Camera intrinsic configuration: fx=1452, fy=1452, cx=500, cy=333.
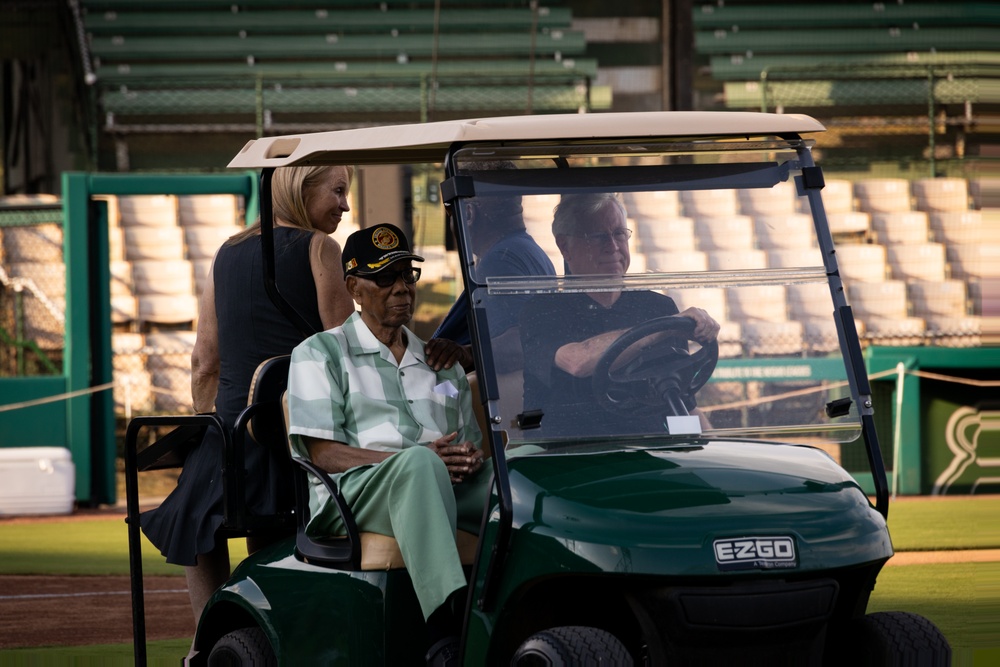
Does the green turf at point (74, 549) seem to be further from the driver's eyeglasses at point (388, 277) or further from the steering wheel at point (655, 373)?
the steering wheel at point (655, 373)

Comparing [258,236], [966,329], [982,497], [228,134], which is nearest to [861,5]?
[966,329]

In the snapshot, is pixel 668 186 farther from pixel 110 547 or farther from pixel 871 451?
pixel 110 547

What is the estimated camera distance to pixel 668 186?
358cm

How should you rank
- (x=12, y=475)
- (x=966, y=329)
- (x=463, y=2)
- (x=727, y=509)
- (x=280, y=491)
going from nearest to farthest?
(x=727, y=509), (x=280, y=491), (x=12, y=475), (x=966, y=329), (x=463, y=2)

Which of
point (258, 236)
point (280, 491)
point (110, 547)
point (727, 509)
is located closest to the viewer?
point (727, 509)

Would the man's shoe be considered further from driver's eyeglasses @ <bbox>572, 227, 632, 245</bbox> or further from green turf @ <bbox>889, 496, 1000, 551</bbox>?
green turf @ <bbox>889, 496, 1000, 551</bbox>

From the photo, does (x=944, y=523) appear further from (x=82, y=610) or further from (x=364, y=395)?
(x=364, y=395)

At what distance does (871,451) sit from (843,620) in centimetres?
39

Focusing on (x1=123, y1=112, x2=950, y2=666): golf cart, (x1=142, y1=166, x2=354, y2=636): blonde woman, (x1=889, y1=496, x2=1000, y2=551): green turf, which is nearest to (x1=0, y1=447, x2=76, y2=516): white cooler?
(x1=889, y1=496, x2=1000, y2=551): green turf

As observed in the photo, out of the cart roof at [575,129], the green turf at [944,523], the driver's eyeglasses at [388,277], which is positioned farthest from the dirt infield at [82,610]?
the green turf at [944,523]

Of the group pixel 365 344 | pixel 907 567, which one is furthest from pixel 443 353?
pixel 907 567

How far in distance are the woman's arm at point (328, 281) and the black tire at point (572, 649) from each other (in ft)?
5.44

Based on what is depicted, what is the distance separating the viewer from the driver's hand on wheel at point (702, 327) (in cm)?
356

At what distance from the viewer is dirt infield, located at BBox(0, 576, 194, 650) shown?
6.30 metres
